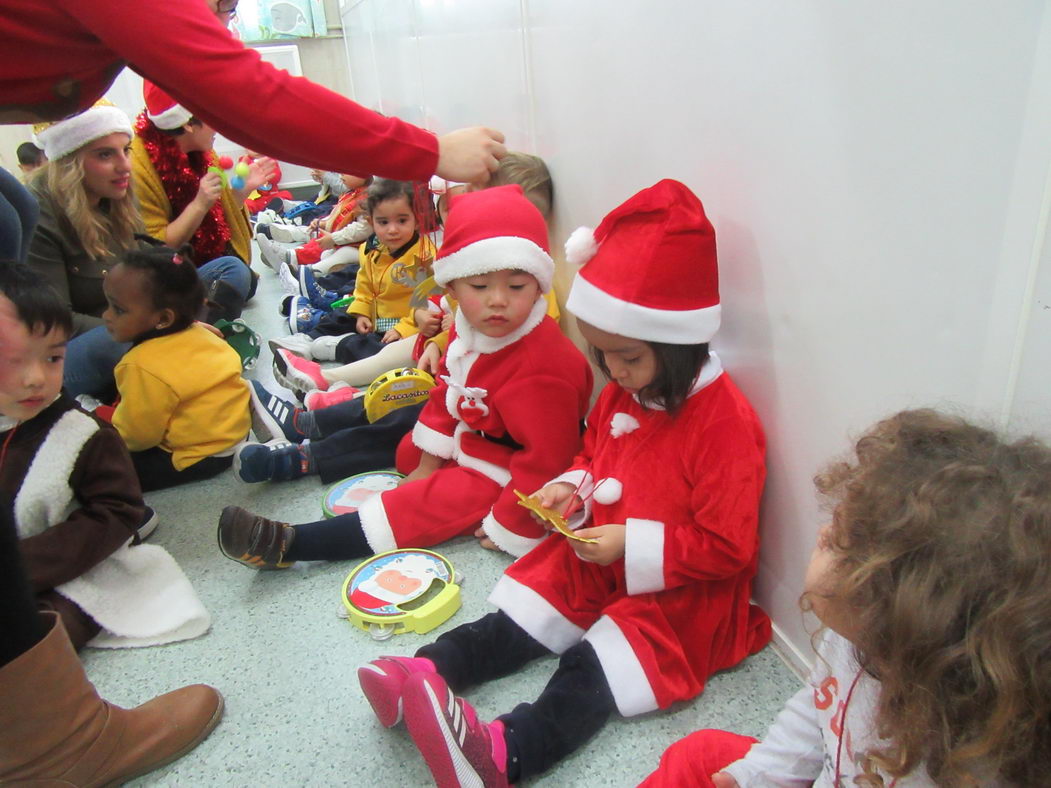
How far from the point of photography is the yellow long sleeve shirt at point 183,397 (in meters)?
1.78

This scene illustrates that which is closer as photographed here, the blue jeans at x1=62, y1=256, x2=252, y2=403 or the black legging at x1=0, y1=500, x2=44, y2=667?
the black legging at x1=0, y1=500, x2=44, y2=667

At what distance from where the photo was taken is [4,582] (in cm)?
78

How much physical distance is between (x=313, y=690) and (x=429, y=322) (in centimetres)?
117

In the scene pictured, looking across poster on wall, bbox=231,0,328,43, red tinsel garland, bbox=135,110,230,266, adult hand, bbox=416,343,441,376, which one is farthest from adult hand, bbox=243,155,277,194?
poster on wall, bbox=231,0,328,43

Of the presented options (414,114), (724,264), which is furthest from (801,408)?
(414,114)

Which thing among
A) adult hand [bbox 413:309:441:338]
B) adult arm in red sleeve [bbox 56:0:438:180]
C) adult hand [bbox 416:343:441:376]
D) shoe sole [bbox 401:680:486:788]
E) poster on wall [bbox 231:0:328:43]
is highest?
poster on wall [bbox 231:0:328:43]

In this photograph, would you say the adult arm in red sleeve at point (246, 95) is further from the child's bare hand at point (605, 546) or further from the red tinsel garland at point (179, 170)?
the red tinsel garland at point (179, 170)

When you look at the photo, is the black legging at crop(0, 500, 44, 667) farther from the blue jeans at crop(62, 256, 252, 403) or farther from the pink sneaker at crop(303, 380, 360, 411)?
the blue jeans at crop(62, 256, 252, 403)

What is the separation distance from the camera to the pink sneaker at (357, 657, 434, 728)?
102 cm

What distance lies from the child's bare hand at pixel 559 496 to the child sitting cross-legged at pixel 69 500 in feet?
2.33

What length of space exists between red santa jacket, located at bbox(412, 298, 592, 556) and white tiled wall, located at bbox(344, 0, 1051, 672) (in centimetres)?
35

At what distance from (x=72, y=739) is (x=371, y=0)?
4277mm

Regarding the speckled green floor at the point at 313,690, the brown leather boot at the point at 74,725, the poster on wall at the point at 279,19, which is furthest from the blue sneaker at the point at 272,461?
the poster on wall at the point at 279,19

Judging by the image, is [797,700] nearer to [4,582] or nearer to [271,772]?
[271,772]
